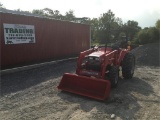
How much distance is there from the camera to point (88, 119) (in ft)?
16.3

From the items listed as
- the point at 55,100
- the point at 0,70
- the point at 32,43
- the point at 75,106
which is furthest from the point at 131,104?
the point at 32,43

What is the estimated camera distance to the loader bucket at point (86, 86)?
627 centimetres

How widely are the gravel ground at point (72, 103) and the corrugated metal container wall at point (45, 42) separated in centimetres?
303

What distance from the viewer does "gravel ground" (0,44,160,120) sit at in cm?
518

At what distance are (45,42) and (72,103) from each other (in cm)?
787

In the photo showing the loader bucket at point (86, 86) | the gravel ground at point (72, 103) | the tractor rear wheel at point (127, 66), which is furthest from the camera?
the tractor rear wheel at point (127, 66)

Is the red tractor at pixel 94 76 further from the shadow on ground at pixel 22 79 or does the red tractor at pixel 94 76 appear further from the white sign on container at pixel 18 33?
the white sign on container at pixel 18 33

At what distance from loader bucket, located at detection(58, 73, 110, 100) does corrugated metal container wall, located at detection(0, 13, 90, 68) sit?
15.7 feet

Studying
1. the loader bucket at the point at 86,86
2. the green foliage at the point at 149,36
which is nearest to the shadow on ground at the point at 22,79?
the loader bucket at the point at 86,86

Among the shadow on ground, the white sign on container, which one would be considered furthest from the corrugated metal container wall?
the shadow on ground

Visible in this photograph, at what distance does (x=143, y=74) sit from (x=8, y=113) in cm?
619

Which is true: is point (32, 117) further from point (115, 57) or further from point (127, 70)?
point (127, 70)

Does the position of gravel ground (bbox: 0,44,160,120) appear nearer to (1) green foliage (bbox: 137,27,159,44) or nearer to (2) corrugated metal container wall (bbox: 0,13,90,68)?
(2) corrugated metal container wall (bbox: 0,13,90,68)

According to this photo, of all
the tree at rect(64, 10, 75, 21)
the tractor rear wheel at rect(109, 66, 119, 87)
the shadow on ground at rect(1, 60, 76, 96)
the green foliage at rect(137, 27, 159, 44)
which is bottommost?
the shadow on ground at rect(1, 60, 76, 96)
